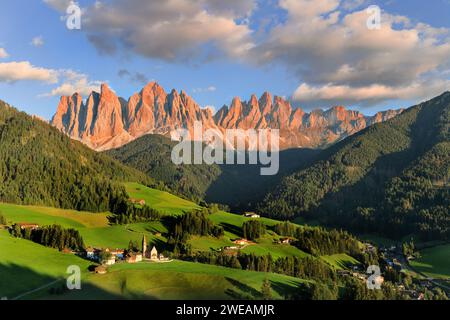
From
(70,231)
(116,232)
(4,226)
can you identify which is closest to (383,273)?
(116,232)

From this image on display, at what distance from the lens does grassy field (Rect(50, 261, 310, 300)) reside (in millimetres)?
82938

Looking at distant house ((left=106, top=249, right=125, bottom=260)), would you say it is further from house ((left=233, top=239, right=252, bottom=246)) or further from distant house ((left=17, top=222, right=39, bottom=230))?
house ((left=233, top=239, right=252, bottom=246))

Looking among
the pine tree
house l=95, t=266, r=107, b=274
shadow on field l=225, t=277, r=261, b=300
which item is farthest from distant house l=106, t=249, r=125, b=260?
the pine tree

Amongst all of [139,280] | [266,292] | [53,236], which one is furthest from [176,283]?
[53,236]

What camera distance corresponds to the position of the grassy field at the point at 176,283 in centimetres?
8294

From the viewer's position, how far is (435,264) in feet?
600

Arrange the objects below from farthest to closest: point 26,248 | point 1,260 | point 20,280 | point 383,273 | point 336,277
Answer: point 383,273, point 336,277, point 26,248, point 1,260, point 20,280

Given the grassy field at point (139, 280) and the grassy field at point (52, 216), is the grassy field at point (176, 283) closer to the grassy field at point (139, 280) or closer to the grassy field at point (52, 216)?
the grassy field at point (139, 280)

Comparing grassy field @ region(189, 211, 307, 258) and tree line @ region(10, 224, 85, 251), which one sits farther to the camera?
grassy field @ region(189, 211, 307, 258)

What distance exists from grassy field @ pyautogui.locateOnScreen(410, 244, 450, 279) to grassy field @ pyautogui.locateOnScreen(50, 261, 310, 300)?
93.1 meters
